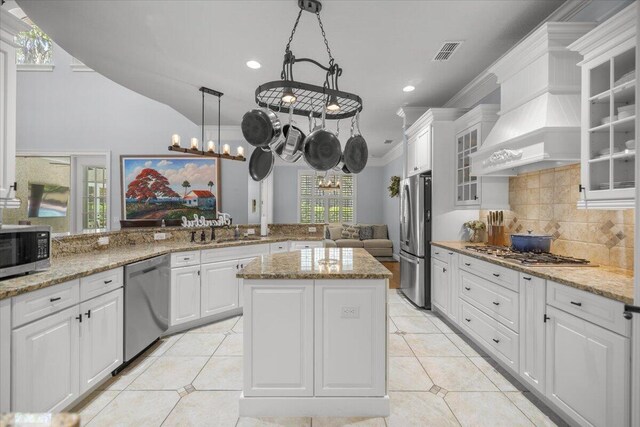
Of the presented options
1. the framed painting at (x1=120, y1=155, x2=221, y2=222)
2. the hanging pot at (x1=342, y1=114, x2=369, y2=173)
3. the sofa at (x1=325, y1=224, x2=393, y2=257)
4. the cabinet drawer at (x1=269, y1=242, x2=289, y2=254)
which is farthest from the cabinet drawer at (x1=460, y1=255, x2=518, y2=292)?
the framed painting at (x1=120, y1=155, x2=221, y2=222)

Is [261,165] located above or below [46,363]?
above

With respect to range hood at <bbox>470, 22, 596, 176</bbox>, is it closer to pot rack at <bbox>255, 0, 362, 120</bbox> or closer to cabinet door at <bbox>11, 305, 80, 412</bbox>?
pot rack at <bbox>255, 0, 362, 120</bbox>

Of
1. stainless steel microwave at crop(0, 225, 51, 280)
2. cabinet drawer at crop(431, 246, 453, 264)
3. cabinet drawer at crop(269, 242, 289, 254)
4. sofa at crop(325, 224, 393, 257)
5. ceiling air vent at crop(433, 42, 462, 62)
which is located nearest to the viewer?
stainless steel microwave at crop(0, 225, 51, 280)

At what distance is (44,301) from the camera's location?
5.50 feet

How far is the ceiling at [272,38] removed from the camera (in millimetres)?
2162

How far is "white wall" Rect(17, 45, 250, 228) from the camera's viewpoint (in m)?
5.78

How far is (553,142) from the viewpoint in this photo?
2.04 metres

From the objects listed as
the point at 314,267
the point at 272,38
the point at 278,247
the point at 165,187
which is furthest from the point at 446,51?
the point at 165,187

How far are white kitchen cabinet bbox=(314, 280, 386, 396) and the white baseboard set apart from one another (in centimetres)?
4

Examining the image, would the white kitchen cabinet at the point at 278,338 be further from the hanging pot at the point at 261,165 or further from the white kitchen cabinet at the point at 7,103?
the white kitchen cabinet at the point at 7,103

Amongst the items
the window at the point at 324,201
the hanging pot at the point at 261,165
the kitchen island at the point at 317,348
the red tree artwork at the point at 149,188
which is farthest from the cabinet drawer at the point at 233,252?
the window at the point at 324,201

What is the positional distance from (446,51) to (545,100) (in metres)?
1.00

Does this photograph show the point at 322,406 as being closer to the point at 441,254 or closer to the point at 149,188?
the point at 441,254

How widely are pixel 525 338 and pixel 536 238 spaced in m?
0.86
